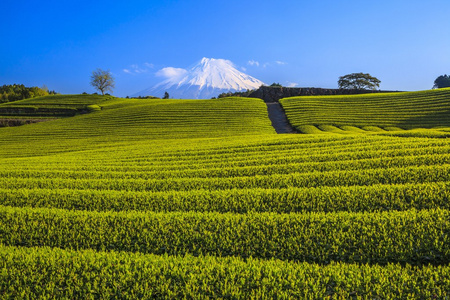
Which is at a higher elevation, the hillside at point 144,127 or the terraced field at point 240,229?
the hillside at point 144,127

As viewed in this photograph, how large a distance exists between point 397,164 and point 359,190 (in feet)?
11.2

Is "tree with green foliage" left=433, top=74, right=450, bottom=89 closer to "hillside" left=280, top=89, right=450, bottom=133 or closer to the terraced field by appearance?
"hillside" left=280, top=89, right=450, bottom=133

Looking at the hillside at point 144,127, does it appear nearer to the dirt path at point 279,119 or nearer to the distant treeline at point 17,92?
the dirt path at point 279,119

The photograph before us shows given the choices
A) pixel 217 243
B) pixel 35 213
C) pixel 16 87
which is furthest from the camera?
pixel 16 87

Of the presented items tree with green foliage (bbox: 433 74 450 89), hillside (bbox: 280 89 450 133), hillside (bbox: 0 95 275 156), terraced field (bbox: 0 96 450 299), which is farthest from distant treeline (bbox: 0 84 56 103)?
tree with green foliage (bbox: 433 74 450 89)

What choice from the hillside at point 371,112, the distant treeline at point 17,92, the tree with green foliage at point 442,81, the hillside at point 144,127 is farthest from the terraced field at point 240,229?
the tree with green foliage at point 442,81

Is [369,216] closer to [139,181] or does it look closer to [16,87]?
[139,181]

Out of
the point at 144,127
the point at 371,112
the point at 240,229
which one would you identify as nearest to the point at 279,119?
the point at 371,112

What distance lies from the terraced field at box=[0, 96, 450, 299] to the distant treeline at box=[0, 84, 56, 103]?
78.0 m

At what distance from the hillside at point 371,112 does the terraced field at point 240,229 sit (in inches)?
772

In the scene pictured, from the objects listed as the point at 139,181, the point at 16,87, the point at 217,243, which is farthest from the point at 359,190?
the point at 16,87

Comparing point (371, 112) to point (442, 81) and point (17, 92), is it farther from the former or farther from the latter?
point (17, 92)

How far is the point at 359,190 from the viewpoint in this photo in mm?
7141

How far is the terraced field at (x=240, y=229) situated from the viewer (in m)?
4.01
